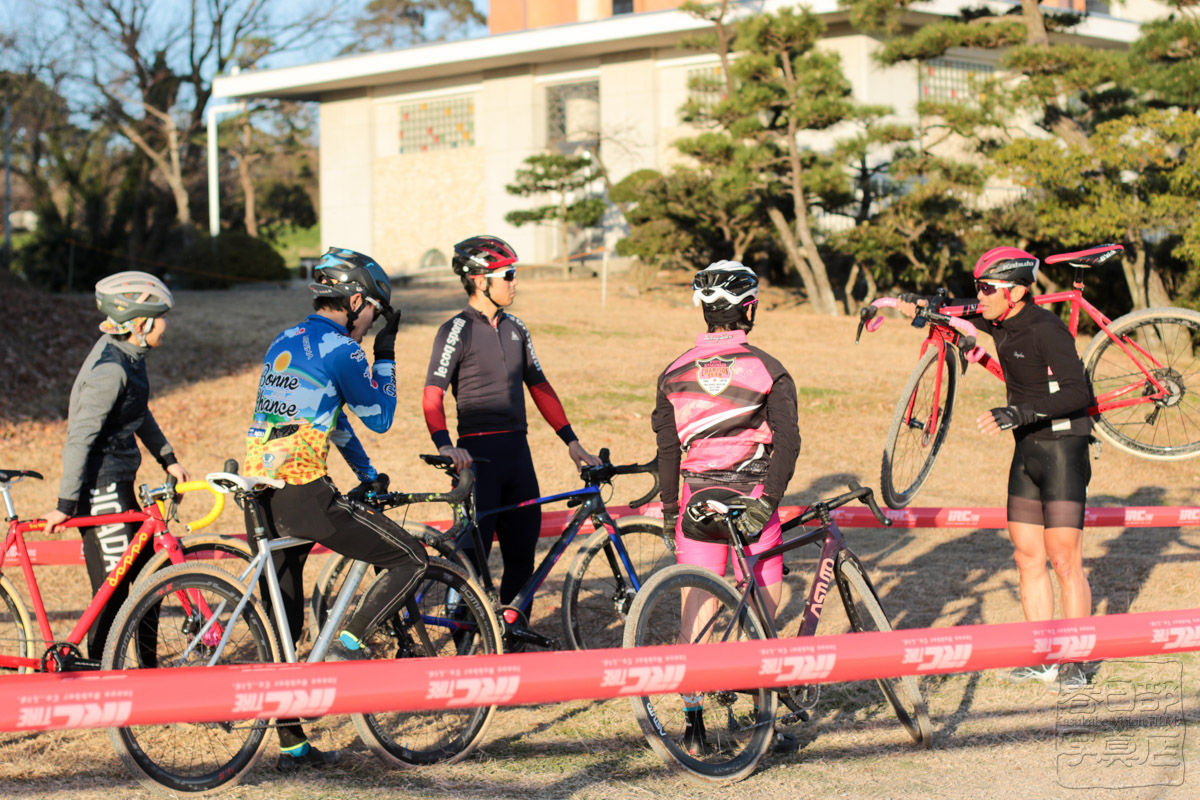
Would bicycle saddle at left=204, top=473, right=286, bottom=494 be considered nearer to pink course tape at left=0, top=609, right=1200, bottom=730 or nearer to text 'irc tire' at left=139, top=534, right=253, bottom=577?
text 'irc tire' at left=139, top=534, right=253, bottom=577

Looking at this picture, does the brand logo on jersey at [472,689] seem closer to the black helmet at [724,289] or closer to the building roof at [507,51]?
the black helmet at [724,289]

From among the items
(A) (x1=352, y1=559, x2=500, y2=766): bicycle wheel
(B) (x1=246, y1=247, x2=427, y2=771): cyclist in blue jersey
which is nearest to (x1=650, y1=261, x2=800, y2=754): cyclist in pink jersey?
(A) (x1=352, y1=559, x2=500, y2=766): bicycle wheel

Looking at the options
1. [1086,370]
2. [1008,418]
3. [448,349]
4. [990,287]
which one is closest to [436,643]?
[448,349]

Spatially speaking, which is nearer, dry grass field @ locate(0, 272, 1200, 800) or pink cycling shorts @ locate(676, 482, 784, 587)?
dry grass field @ locate(0, 272, 1200, 800)

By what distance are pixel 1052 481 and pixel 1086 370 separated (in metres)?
1.74

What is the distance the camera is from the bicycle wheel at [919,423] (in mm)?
6703

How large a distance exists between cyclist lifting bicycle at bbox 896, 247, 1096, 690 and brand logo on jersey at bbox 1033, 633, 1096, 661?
74.8 inches

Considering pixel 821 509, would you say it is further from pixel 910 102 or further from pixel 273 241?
pixel 273 241

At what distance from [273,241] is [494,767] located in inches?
1775

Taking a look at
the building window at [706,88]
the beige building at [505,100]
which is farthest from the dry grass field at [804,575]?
the beige building at [505,100]

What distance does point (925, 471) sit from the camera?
23.1 ft

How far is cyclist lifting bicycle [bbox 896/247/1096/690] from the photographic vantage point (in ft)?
18.7

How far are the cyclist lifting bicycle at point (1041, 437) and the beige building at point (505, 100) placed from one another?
23433 mm

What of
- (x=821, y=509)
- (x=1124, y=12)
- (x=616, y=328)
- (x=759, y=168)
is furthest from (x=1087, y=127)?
(x=821, y=509)
